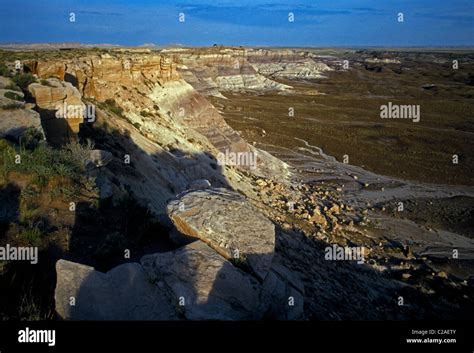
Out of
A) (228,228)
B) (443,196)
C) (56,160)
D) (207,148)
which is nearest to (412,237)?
(443,196)

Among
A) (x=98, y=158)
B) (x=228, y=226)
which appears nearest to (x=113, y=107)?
(x=98, y=158)

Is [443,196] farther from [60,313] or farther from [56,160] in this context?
[60,313]

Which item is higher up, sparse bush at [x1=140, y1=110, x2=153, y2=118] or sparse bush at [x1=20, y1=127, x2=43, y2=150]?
sparse bush at [x1=140, y1=110, x2=153, y2=118]

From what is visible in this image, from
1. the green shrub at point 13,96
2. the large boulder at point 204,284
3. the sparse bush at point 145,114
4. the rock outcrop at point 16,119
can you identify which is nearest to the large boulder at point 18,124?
the rock outcrop at point 16,119

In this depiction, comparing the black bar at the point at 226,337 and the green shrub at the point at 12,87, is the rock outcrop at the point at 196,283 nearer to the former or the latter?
the black bar at the point at 226,337

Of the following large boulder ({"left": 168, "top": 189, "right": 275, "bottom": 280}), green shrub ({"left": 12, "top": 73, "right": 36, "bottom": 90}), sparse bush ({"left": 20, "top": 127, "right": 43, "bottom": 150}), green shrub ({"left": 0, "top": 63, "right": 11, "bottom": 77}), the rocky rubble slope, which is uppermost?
the rocky rubble slope

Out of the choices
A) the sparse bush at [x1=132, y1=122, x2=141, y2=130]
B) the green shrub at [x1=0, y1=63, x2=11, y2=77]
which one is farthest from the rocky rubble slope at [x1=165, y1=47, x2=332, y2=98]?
the green shrub at [x1=0, y1=63, x2=11, y2=77]

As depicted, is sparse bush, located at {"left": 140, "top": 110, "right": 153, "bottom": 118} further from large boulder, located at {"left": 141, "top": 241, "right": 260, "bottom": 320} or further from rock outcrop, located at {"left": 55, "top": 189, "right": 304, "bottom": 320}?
large boulder, located at {"left": 141, "top": 241, "right": 260, "bottom": 320}
